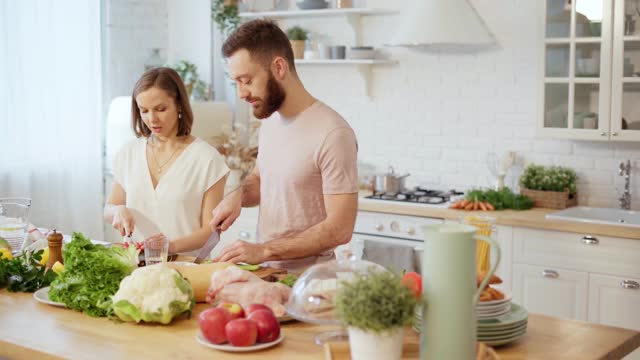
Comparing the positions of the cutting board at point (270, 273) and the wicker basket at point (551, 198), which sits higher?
the wicker basket at point (551, 198)

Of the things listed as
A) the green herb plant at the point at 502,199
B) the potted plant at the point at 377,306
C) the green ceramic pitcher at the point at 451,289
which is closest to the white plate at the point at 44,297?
the potted plant at the point at 377,306

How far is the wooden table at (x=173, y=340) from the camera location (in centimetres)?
233

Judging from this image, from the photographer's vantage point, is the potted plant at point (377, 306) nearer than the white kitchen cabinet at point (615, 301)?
Yes

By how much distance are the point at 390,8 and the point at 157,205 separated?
2493 mm

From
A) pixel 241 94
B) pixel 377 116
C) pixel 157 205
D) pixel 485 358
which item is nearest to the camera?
pixel 485 358

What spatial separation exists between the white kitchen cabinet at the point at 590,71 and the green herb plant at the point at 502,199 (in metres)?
0.37

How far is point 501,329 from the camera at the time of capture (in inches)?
93.0

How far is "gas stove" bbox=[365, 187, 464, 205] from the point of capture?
514cm

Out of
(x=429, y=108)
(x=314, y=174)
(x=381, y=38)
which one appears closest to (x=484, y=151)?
(x=429, y=108)

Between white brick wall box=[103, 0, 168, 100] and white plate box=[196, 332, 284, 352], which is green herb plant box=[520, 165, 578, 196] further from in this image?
white plate box=[196, 332, 284, 352]

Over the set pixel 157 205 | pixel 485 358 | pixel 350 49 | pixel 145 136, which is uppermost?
pixel 350 49

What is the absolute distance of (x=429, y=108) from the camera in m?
5.55

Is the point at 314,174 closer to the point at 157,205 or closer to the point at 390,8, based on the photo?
the point at 157,205

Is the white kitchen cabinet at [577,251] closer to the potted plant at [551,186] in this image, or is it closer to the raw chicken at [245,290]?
the potted plant at [551,186]
